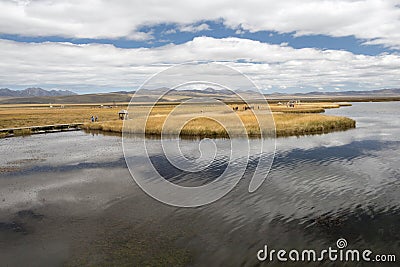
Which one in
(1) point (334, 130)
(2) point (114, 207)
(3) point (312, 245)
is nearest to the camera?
(3) point (312, 245)

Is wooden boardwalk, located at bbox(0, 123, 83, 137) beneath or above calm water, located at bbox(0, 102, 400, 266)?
above

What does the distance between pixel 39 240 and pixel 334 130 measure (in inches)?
1797

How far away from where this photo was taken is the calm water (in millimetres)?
13242

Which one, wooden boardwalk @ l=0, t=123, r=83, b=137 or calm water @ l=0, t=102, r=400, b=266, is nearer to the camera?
calm water @ l=0, t=102, r=400, b=266

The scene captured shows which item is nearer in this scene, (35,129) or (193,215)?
(193,215)

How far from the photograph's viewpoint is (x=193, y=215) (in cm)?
1706

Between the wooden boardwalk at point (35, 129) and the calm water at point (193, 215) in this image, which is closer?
the calm water at point (193, 215)

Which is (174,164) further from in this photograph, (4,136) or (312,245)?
(4,136)

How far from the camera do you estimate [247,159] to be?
1194 inches

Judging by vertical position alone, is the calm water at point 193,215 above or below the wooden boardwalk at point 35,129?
below

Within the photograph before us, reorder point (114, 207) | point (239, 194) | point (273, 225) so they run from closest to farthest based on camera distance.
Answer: point (273, 225) → point (114, 207) → point (239, 194)

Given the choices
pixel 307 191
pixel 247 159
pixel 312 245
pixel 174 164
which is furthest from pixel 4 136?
pixel 312 245

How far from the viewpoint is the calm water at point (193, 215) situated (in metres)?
13.2

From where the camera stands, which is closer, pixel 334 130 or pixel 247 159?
pixel 247 159
